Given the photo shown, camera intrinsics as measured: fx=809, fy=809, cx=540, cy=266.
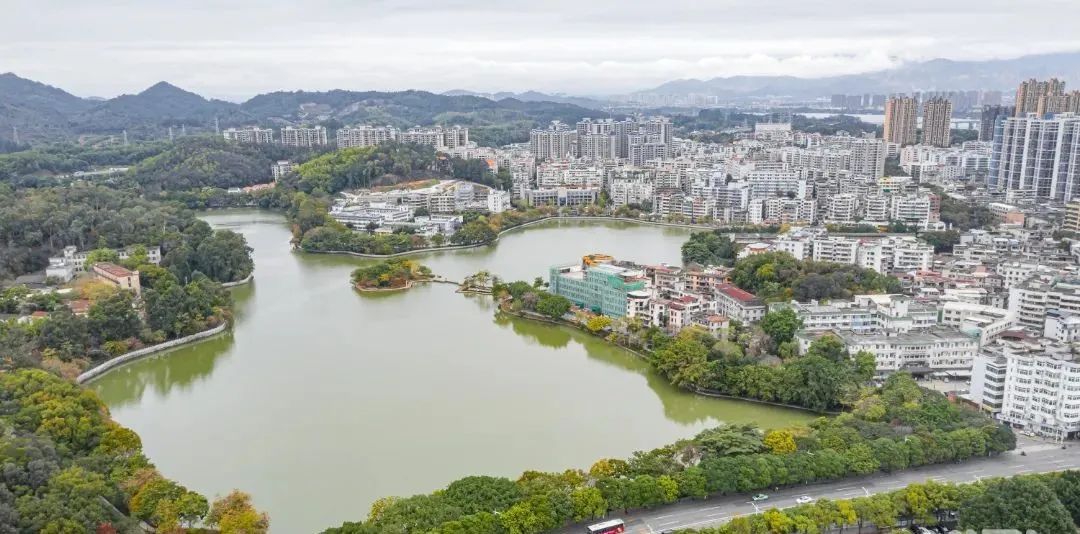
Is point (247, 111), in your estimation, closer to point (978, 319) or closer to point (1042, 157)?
point (1042, 157)

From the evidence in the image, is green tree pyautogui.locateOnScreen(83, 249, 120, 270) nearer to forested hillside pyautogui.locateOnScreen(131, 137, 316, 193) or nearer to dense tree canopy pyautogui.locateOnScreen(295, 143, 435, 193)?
dense tree canopy pyautogui.locateOnScreen(295, 143, 435, 193)

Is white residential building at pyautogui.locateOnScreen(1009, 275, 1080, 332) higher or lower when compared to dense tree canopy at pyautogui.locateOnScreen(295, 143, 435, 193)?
lower

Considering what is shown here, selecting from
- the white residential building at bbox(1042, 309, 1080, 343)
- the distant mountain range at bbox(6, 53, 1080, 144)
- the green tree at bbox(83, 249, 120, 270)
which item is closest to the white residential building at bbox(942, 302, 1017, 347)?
the white residential building at bbox(1042, 309, 1080, 343)

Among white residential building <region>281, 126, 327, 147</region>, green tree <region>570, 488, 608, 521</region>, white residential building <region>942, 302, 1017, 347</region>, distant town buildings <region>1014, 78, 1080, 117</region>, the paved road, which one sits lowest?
the paved road

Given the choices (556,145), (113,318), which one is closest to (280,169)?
(556,145)

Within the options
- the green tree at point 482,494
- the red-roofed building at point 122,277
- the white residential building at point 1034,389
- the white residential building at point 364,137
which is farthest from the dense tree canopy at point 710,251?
the white residential building at point 364,137

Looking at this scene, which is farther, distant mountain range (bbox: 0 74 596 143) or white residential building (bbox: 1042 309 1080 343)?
distant mountain range (bbox: 0 74 596 143)
